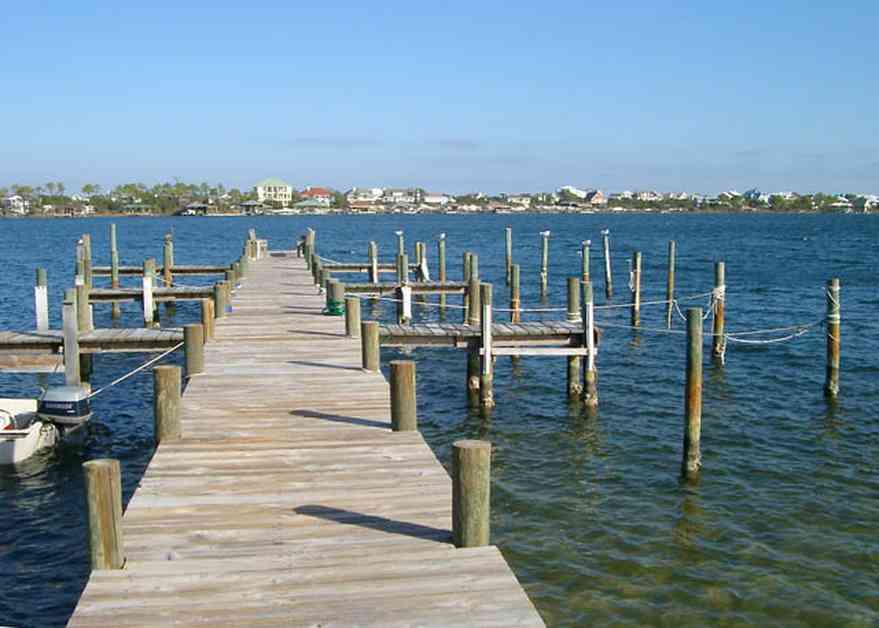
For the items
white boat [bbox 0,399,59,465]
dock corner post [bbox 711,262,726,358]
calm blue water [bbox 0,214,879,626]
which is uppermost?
dock corner post [bbox 711,262,726,358]

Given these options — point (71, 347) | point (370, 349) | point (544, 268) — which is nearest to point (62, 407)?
point (71, 347)

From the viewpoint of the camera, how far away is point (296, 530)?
26.3 feet

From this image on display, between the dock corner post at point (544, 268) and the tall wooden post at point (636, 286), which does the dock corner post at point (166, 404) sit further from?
the dock corner post at point (544, 268)

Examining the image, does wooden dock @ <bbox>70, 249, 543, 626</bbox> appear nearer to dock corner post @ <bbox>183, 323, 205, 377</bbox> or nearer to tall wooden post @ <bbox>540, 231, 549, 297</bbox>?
dock corner post @ <bbox>183, 323, 205, 377</bbox>

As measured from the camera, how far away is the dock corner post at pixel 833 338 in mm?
19703

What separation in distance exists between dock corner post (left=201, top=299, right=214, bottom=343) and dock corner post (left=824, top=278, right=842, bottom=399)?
12.7 m

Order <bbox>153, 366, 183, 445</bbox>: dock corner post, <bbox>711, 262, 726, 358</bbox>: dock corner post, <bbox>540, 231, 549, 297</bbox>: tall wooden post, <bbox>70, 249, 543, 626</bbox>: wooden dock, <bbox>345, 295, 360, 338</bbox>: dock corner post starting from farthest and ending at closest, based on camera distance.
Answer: <bbox>540, 231, 549, 297</bbox>: tall wooden post, <bbox>711, 262, 726, 358</bbox>: dock corner post, <bbox>345, 295, 360, 338</bbox>: dock corner post, <bbox>153, 366, 183, 445</bbox>: dock corner post, <bbox>70, 249, 543, 626</bbox>: wooden dock

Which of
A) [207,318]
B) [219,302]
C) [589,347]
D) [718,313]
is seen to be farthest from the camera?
[718,313]

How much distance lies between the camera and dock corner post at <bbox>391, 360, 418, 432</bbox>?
426 inches

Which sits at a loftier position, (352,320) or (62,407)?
(352,320)

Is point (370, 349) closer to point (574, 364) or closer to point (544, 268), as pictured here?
point (574, 364)

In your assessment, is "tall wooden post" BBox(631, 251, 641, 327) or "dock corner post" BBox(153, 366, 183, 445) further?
"tall wooden post" BBox(631, 251, 641, 327)

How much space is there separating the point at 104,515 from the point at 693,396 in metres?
10.3

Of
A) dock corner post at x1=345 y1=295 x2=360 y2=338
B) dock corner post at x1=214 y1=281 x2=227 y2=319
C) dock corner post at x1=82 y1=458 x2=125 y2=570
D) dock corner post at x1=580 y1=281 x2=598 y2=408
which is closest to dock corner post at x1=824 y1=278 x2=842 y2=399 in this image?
dock corner post at x1=580 y1=281 x2=598 y2=408
